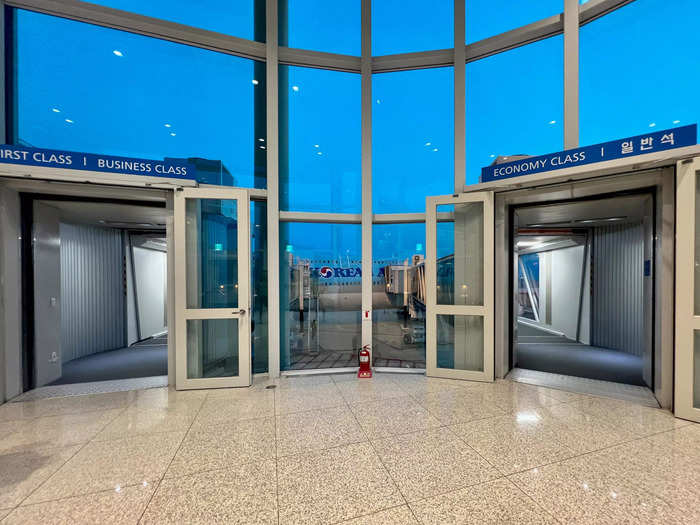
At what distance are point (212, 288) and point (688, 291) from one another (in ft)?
18.2

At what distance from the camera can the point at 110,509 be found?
1798 mm

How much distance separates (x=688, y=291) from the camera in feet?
9.82

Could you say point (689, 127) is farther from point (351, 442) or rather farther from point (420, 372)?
point (351, 442)

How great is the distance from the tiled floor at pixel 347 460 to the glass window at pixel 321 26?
522 cm

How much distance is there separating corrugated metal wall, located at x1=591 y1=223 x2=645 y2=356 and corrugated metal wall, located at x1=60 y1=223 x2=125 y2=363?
11290mm

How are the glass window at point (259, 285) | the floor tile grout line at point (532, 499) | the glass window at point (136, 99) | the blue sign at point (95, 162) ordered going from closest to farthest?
the floor tile grout line at point (532, 499)
the blue sign at point (95, 162)
the glass window at point (136, 99)
the glass window at point (259, 285)

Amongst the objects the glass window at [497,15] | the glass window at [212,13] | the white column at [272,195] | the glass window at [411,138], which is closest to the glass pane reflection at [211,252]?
the white column at [272,195]

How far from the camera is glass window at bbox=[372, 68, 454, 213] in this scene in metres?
4.56

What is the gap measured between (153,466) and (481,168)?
493 cm

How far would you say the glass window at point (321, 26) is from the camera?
14.9 ft

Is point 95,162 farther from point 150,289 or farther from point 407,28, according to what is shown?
point 150,289

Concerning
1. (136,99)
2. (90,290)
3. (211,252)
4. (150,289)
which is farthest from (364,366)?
(150,289)

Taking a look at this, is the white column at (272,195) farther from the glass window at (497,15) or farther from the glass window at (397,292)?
the glass window at (497,15)

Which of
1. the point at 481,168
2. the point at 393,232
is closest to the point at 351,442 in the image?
the point at 393,232
